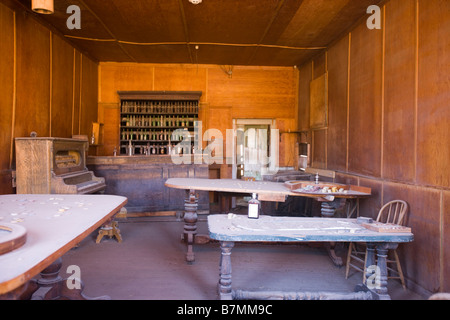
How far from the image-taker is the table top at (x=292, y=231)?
2373 mm

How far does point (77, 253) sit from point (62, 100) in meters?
3.41

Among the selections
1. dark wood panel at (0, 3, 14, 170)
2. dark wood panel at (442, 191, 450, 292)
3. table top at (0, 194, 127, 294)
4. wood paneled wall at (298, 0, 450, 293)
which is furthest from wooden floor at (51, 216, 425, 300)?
dark wood panel at (0, 3, 14, 170)

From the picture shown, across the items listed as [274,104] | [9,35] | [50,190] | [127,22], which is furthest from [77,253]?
[274,104]

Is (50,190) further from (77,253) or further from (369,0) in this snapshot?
(369,0)

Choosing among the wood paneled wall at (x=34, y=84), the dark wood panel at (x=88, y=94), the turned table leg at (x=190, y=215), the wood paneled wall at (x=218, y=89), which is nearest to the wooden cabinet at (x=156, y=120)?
the wood paneled wall at (x=218, y=89)

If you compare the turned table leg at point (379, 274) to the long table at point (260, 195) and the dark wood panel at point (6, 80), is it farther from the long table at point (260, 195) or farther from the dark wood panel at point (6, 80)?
the dark wood panel at point (6, 80)

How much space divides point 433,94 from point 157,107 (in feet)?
20.6

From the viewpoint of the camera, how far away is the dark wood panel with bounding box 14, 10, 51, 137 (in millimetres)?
4914

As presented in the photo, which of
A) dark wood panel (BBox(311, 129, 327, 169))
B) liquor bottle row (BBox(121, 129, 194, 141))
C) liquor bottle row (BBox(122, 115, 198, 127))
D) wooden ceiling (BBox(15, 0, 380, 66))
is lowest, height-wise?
dark wood panel (BBox(311, 129, 327, 169))

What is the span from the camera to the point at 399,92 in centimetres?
388

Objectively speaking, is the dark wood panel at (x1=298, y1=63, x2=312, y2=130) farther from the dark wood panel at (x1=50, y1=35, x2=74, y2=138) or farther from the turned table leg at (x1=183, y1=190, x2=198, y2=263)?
the dark wood panel at (x1=50, y1=35, x2=74, y2=138)

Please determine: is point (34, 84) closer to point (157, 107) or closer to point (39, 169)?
point (39, 169)

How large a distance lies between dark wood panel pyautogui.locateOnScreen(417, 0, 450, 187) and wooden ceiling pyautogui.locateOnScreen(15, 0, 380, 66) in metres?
1.33

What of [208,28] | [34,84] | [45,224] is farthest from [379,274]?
[34,84]
